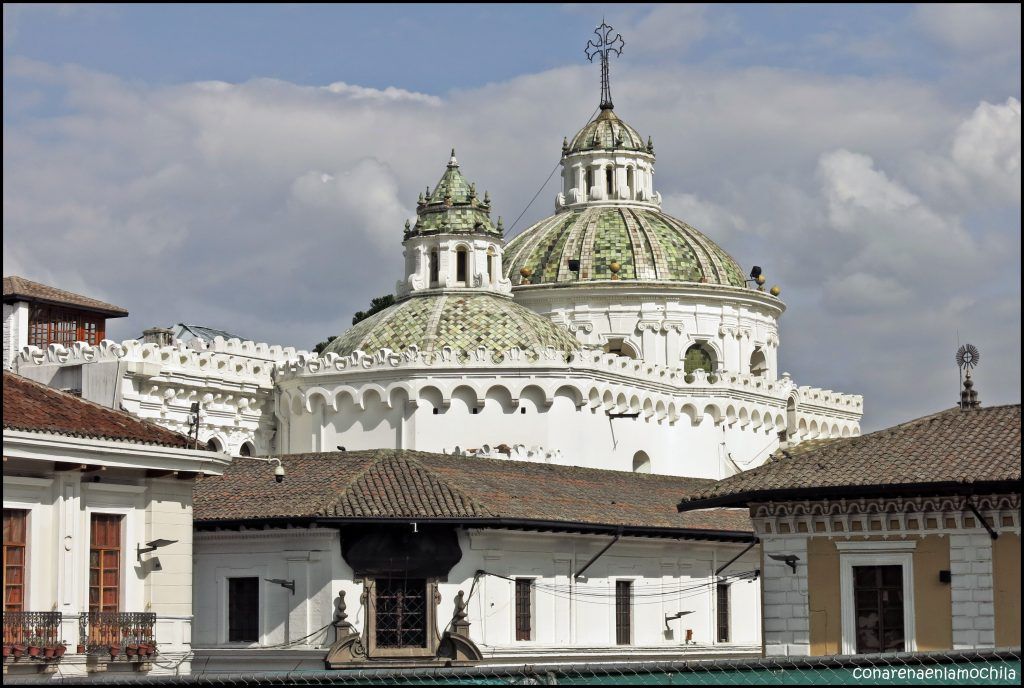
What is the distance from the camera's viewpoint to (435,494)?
45.6 m

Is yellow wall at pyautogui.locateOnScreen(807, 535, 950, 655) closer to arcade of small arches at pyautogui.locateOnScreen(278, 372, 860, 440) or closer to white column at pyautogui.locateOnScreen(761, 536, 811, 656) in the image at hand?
white column at pyautogui.locateOnScreen(761, 536, 811, 656)

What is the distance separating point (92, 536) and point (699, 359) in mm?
42516

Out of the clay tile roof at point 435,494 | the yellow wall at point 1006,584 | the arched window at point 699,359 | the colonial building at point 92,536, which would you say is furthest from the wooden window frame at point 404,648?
the arched window at point 699,359

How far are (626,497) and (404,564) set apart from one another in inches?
383

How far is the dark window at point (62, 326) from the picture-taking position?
62969 millimetres

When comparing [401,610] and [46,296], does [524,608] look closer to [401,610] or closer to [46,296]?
[401,610]

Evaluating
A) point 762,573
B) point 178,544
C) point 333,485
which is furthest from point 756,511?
point 333,485

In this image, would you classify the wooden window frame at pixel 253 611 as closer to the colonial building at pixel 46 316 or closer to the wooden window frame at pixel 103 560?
the wooden window frame at pixel 103 560

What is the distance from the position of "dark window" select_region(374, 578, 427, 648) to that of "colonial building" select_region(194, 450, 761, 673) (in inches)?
1.2

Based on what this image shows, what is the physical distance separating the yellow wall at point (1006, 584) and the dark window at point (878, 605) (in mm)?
1827

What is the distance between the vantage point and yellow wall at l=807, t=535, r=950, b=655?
33656 millimetres

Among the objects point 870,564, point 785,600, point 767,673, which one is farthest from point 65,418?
point 767,673

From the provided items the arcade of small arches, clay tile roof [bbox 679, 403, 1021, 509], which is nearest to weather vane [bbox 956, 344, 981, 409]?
clay tile roof [bbox 679, 403, 1021, 509]

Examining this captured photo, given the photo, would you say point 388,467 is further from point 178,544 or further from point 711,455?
point 711,455
